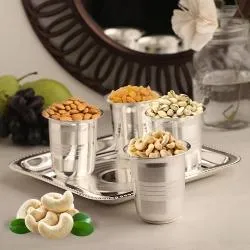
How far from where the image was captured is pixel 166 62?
4.41 feet

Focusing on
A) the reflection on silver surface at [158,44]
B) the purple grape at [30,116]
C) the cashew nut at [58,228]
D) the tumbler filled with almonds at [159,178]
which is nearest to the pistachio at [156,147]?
the tumbler filled with almonds at [159,178]

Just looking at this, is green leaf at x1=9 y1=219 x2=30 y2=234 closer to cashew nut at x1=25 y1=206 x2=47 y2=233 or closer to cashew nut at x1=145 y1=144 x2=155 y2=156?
cashew nut at x1=25 y1=206 x2=47 y2=233

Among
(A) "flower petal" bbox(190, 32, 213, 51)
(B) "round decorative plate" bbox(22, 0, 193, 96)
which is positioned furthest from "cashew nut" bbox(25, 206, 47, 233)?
(B) "round decorative plate" bbox(22, 0, 193, 96)

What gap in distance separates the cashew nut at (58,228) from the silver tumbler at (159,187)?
9 centimetres

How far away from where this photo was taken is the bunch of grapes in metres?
1.13

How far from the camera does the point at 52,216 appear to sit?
810 mm

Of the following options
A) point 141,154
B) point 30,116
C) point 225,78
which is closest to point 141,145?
point 141,154

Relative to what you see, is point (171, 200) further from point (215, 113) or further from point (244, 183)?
point (215, 113)

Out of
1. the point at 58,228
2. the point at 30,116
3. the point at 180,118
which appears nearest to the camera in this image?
Result: the point at 58,228

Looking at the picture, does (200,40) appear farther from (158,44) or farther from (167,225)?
(167,225)

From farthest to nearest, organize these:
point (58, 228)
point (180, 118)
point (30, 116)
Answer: point (30, 116), point (180, 118), point (58, 228)

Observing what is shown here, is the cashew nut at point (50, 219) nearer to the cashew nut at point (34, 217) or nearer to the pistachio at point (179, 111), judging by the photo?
the cashew nut at point (34, 217)

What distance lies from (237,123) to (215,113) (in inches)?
1.6

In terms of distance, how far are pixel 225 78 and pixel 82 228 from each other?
0.52m
